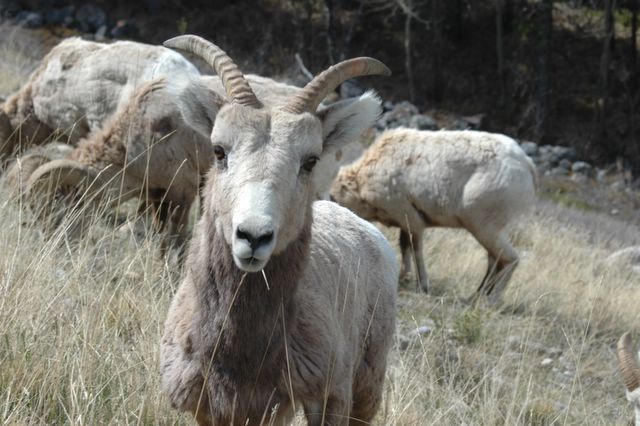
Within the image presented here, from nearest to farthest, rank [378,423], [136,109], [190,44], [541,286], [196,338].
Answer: [196,338] → [190,44] → [378,423] → [136,109] → [541,286]

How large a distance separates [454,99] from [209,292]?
27.9m

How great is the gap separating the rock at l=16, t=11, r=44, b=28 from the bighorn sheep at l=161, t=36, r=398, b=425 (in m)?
22.7

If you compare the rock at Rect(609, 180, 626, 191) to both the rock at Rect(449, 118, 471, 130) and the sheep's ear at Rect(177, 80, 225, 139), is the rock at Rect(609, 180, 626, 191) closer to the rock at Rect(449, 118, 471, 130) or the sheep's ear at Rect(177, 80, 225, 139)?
the rock at Rect(449, 118, 471, 130)

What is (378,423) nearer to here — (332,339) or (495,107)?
(332,339)

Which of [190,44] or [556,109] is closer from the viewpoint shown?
[190,44]

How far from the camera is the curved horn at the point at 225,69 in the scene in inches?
170

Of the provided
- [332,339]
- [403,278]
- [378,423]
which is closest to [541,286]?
[403,278]

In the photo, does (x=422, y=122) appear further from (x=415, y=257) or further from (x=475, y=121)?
(x=415, y=257)

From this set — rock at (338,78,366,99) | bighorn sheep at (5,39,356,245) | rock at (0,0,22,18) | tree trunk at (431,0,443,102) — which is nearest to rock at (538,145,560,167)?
tree trunk at (431,0,443,102)

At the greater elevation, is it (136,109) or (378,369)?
(136,109)

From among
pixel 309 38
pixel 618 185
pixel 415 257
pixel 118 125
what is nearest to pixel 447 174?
pixel 415 257

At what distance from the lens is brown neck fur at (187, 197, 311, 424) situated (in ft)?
13.0

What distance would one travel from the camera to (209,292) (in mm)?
4156

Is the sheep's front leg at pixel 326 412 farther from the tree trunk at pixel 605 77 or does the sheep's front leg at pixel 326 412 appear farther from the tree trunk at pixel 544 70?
the tree trunk at pixel 605 77
